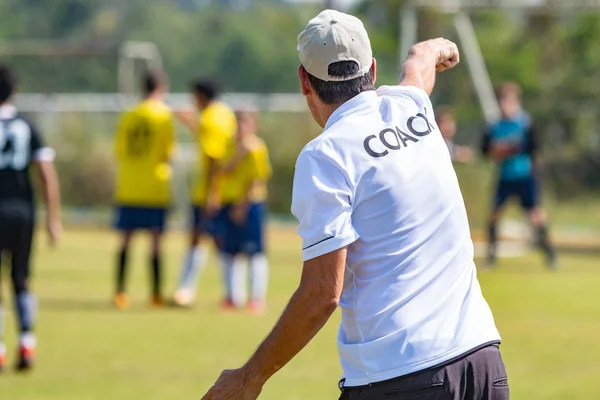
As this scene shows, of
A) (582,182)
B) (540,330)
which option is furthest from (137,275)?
(582,182)

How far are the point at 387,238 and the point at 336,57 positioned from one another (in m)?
0.59

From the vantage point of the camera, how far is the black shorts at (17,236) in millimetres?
9570

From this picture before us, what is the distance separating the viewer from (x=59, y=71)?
65.3 metres

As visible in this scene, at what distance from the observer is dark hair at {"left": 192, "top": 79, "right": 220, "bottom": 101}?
1341 centimetres

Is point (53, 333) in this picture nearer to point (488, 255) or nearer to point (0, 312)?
point (0, 312)

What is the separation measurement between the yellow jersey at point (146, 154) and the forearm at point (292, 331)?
32.1ft

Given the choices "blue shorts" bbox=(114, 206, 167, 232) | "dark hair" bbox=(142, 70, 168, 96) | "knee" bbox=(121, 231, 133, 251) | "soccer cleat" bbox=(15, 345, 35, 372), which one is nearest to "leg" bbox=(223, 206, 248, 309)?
"blue shorts" bbox=(114, 206, 167, 232)

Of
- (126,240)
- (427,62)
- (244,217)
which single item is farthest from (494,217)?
(427,62)

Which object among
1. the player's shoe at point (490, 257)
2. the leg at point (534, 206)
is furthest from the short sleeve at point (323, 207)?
the player's shoe at point (490, 257)

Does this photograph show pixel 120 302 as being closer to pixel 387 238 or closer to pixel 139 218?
pixel 139 218

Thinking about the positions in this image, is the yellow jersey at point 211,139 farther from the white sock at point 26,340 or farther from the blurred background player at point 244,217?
the white sock at point 26,340

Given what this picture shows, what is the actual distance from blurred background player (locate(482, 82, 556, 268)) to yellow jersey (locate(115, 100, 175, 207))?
5.34m

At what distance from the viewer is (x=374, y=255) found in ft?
12.6

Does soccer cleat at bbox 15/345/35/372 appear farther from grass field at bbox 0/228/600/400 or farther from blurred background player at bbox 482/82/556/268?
blurred background player at bbox 482/82/556/268
